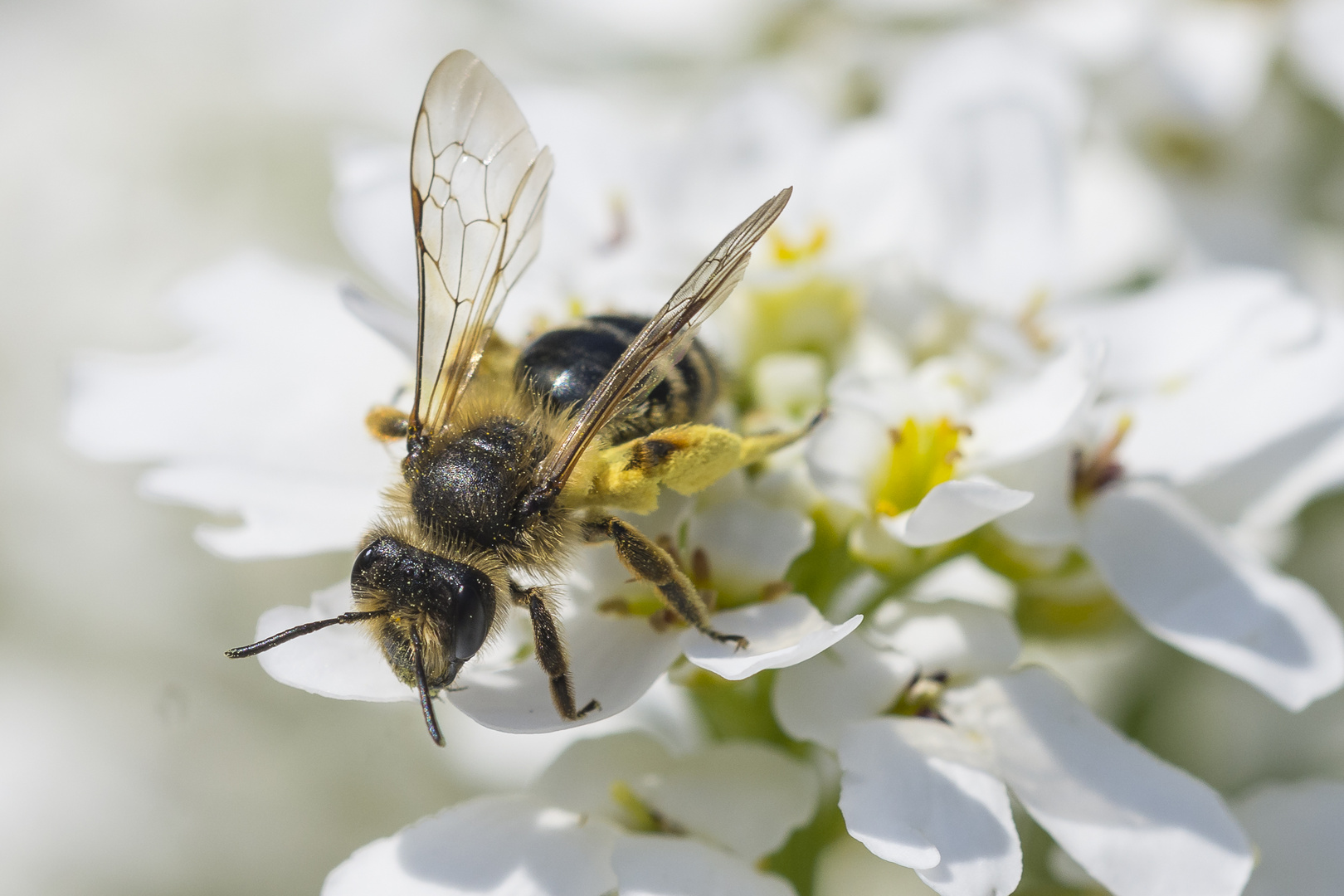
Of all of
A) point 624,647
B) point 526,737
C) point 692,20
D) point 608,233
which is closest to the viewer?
point 624,647

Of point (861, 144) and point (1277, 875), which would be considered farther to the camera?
point (861, 144)

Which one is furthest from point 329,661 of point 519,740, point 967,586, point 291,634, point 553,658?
point 519,740

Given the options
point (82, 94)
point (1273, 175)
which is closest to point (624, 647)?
point (1273, 175)

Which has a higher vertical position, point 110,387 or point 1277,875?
point 110,387

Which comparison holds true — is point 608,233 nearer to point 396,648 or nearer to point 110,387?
point 110,387

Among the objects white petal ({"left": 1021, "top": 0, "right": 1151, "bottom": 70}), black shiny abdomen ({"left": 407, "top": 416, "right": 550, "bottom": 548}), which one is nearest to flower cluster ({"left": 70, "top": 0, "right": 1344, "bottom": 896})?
black shiny abdomen ({"left": 407, "top": 416, "right": 550, "bottom": 548})

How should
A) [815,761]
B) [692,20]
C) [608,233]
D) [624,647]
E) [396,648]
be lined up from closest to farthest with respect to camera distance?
[396,648], [624,647], [815,761], [608,233], [692,20]
